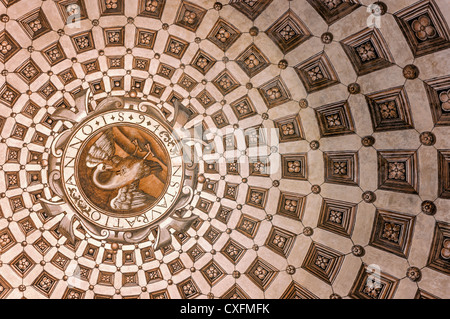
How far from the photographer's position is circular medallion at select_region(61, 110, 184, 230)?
19.6 meters

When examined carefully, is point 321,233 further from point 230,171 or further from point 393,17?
point 393,17

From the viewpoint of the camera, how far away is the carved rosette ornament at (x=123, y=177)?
63.8ft

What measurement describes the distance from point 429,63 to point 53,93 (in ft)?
54.6

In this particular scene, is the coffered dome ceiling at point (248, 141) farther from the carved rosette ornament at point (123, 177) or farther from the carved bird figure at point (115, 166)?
the carved bird figure at point (115, 166)

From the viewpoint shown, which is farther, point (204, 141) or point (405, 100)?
point (204, 141)

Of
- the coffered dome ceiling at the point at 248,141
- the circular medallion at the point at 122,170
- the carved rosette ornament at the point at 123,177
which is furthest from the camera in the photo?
the circular medallion at the point at 122,170

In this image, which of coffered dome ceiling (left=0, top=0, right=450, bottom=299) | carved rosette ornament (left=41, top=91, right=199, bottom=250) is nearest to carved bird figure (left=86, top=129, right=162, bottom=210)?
carved rosette ornament (left=41, top=91, right=199, bottom=250)

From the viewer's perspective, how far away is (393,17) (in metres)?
12.9

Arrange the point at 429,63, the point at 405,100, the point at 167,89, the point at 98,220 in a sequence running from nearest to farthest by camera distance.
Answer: the point at 429,63 → the point at 405,100 → the point at 167,89 → the point at 98,220

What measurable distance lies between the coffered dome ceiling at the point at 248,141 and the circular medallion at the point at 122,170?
10.2 inches

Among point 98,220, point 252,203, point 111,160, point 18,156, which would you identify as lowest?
point 98,220

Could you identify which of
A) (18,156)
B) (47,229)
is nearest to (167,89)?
(18,156)

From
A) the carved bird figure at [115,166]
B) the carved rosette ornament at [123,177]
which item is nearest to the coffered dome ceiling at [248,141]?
the carved rosette ornament at [123,177]

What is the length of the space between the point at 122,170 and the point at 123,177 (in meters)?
0.39
